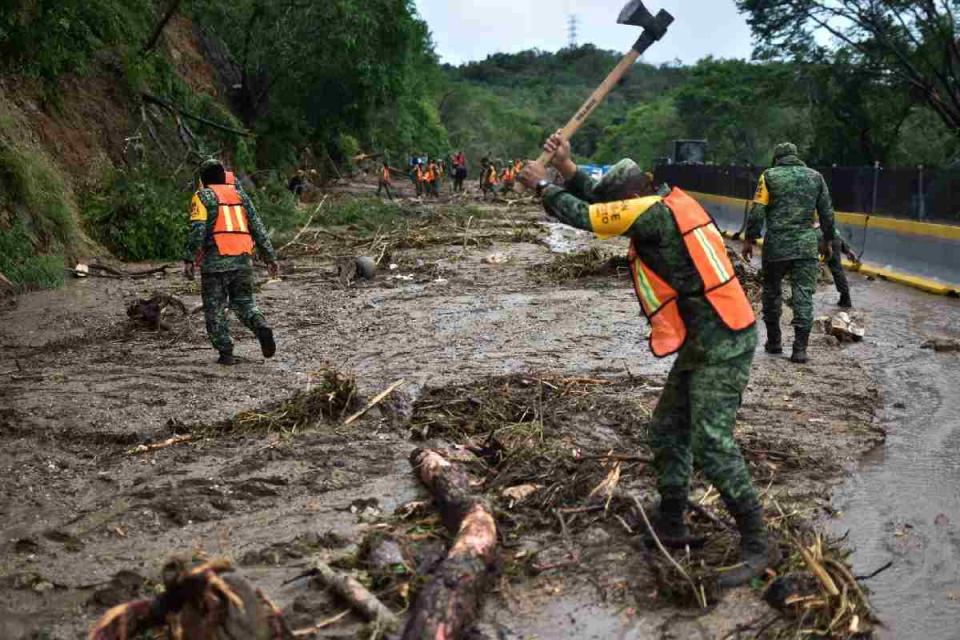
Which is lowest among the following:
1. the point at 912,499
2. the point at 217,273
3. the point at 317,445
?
the point at 912,499

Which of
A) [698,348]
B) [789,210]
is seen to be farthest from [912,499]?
[789,210]

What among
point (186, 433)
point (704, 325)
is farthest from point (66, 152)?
point (704, 325)

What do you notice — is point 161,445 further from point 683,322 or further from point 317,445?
point 683,322

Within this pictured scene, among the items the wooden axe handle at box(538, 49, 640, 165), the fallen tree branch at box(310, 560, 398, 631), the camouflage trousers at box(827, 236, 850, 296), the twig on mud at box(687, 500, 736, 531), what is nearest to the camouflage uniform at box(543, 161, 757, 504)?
the twig on mud at box(687, 500, 736, 531)

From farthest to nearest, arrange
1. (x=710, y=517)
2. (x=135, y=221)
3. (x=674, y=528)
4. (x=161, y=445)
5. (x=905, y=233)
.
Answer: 1. (x=135, y=221)
2. (x=905, y=233)
3. (x=161, y=445)
4. (x=710, y=517)
5. (x=674, y=528)

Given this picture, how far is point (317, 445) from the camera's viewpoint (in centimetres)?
610

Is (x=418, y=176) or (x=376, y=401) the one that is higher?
(x=418, y=176)

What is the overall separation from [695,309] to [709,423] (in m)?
0.50

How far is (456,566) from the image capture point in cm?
399

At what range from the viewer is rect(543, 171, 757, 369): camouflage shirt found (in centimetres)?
425

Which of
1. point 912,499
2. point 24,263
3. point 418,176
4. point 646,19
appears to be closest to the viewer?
point 646,19

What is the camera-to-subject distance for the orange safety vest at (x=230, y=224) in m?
8.16

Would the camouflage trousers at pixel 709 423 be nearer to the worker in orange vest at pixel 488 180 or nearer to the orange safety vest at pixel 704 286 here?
the orange safety vest at pixel 704 286

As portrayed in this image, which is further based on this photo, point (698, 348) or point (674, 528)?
point (674, 528)
